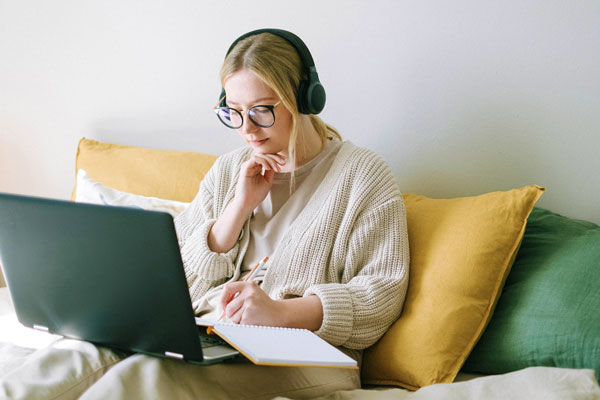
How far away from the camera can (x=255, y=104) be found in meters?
1.25

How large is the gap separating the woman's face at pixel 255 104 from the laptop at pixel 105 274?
0.46m

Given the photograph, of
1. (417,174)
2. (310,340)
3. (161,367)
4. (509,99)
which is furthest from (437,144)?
(161,367)

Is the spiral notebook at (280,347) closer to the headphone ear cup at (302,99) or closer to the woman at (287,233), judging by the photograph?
the woman at (287,233)

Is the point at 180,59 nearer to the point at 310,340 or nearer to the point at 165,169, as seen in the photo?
the point at 165,169

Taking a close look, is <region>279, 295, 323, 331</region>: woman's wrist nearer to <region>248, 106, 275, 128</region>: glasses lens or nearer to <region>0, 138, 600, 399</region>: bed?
<region>0, 138, 600, 399</region>: bed

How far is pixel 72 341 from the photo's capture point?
1.00m

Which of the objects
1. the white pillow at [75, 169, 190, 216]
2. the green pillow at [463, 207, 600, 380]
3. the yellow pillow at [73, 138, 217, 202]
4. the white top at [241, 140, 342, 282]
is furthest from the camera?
the yellow pillow at [73, 138, 217, 202]

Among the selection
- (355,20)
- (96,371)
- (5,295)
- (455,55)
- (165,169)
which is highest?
(355,20)

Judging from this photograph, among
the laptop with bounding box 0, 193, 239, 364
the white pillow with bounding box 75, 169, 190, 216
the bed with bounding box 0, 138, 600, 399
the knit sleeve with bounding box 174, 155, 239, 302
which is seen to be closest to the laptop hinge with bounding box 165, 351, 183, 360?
the laptop with bounding box 0, 193, 239, 364

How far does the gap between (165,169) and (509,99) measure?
1.03 meters

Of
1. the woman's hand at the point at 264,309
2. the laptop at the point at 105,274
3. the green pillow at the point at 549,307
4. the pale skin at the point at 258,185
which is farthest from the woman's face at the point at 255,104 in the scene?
the green pillow at the point at 549,307

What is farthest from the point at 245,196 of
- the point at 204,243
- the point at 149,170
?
the point at 149,170

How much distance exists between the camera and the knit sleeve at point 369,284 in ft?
3.73

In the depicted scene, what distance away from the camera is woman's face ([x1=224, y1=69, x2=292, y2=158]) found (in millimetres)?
1245
